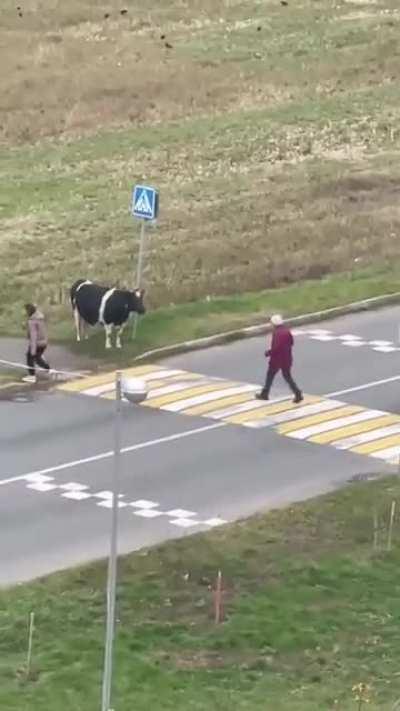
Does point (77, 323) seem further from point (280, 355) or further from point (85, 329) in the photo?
point (280, 355)

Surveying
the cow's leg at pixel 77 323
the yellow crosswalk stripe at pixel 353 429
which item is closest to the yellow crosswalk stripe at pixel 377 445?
the yellow crosswalk stripe at pixel 353 429

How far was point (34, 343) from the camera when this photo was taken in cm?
3017

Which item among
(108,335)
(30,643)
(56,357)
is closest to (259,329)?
(108,335)

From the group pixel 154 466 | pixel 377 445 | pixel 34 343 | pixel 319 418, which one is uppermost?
pixel 34 343

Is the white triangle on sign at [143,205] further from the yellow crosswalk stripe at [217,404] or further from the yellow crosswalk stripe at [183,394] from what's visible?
the yellow crosswalk stripe at [217,404]

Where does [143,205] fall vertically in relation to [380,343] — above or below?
above

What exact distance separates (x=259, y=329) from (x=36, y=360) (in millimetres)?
4816

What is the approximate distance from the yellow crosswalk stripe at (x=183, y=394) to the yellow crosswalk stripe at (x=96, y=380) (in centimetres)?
95

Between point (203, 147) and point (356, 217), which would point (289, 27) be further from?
point (356, 217)

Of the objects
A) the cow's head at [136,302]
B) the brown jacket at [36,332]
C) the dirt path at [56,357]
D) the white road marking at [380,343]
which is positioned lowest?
the dirt path at [56,357]

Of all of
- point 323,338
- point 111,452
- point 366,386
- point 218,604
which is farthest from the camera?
point 323,338

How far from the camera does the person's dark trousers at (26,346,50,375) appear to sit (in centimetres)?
3040

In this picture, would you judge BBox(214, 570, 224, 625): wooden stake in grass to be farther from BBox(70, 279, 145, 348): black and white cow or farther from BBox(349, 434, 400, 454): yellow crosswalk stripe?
BBox(70, 279, 145, 348): black and white cow

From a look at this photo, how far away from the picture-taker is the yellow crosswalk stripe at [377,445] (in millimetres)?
27500
